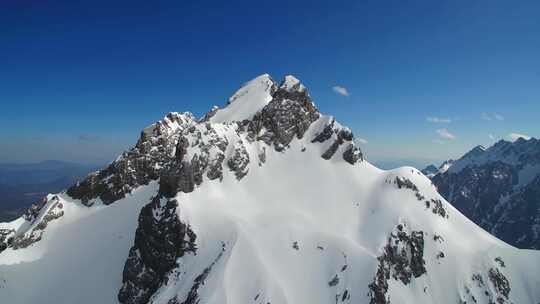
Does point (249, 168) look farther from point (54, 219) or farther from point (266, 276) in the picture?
point (54, 219)

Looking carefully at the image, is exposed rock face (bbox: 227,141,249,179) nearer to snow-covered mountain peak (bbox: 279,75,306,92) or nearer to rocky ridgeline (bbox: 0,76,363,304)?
rocky ridgeline (bbox: 0,76,363,304)

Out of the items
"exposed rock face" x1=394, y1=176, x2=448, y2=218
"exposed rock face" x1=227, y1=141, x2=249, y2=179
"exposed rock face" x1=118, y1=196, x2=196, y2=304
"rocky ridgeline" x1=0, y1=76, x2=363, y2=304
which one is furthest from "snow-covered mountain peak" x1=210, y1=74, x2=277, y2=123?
"exposed rock face" x1=394, y1=176, x2=448, y2=218

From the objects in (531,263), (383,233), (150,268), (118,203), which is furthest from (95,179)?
(531,263)

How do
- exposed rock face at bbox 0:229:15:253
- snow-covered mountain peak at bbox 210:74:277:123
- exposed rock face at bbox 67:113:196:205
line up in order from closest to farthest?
exposed rock face at bbox 0:229:15:253 → exposed rock face at bbox 67:113:196:205 → snow-covered mountain peak at bbox 210:74:277:123

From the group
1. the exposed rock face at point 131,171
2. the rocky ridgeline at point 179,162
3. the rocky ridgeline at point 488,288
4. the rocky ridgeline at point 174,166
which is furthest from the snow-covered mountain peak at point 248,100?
the rocky ridgeline at point 488,288

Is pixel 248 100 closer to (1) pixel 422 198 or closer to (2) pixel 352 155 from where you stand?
(2) pixel 352 155

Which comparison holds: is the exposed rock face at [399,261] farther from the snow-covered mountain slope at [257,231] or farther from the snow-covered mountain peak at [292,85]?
the snow-covered mountain peak at [292,85]
